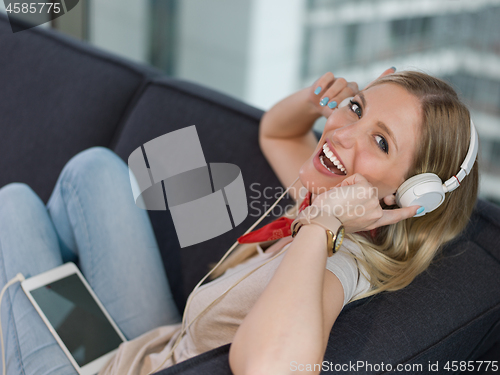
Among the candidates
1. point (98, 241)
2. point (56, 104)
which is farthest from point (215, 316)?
point (56, 104)

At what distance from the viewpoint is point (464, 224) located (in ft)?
3.37

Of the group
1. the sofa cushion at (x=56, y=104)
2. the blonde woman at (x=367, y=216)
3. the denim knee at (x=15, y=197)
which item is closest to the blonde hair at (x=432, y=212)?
the blonde woman at (x=367, y=216)

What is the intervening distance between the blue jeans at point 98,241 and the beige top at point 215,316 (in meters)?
0.10

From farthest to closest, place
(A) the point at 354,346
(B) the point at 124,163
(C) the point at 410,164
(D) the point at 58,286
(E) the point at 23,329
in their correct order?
(B) the point at 124,163 < (D) the point at 58,286 < (E) the point at 23,329 < (C) the point at 410,164 < (A) the point at 354,346

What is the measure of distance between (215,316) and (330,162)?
41cm

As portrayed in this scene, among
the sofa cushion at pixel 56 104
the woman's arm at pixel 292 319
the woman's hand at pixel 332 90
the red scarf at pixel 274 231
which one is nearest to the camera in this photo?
the woman's arm at pixel 292 319

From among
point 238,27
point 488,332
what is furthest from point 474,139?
point 238,27

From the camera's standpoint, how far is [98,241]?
1217 millimetres

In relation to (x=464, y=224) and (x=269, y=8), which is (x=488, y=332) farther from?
(x=269, y=8)

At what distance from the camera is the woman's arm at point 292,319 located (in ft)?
2.18

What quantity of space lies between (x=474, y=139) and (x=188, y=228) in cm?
79

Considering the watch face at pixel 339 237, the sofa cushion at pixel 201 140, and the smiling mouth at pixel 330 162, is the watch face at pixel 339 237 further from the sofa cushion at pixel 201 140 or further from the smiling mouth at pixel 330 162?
the sofa cushion at pixel 201 140

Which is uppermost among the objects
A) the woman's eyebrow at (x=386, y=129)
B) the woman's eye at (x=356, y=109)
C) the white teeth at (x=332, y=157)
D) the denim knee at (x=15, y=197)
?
the woman's eye at (x=356, y=109)

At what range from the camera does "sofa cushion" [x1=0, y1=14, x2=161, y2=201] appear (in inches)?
63.5
